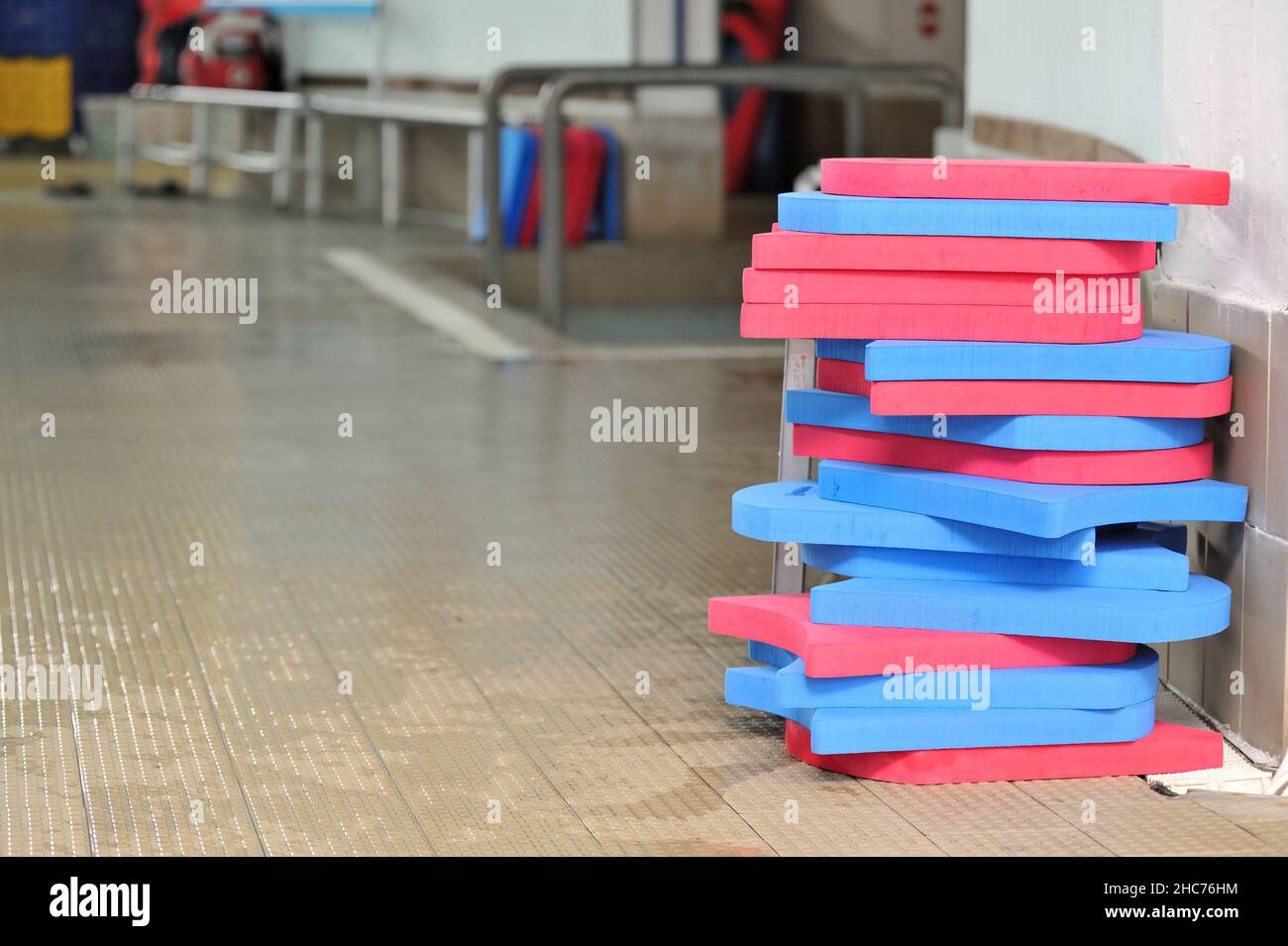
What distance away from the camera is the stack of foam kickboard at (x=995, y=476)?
111 inches

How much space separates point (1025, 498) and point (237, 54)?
557 inches

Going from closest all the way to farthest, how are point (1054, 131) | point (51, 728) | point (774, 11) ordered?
point (51, 728) → point (1054, 131) → point (774, 11)

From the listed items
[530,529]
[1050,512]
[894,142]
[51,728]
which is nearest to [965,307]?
[1050,512]

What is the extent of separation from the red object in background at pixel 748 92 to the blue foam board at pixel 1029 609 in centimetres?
1080

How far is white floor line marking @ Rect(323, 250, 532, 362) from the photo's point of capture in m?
7.59

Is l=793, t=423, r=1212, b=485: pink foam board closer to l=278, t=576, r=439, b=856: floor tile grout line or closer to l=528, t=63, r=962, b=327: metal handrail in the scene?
l=278, t=576, r=439, b=856: floor tile grout line

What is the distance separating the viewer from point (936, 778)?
288 cm

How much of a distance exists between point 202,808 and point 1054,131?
2.66 meters

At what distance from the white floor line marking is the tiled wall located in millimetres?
4391

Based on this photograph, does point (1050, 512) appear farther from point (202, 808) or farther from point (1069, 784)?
point (202, 808)

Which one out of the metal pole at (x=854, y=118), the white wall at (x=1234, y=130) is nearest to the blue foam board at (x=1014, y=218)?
the white wall at (x=1234, y=130)

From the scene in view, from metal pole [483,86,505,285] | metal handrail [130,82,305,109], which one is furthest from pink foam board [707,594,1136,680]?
metal handrail [130,82,305,109]

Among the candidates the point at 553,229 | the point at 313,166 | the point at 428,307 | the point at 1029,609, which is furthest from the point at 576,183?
the point at 1029,609

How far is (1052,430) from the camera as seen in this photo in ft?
9.39
